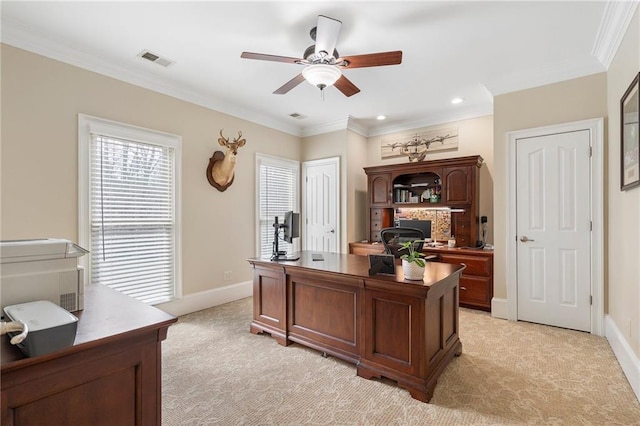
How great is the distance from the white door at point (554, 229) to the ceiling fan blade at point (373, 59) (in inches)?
85.2

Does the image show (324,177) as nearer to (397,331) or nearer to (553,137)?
(553,137)

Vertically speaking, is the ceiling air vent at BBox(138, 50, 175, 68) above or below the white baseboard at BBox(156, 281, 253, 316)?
above

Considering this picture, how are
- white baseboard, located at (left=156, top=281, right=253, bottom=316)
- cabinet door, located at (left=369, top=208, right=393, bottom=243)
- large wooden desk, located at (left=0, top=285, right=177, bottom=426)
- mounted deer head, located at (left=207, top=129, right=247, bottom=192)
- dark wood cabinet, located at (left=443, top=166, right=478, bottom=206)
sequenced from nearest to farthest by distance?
large wooden desk, located at (left=0, top=285, right=177, bottom=426) < white baseboard, located at (left=156, top=281, right=253, bottom=316) < mounted deer head, located at (left=207, top=129, right=247, bottom=192) < dark wood cabinet, located at (left=443, top=166, right=478, bottom=206) < cabinet door, located at (left=369, top=208, right=393, bottom=243)

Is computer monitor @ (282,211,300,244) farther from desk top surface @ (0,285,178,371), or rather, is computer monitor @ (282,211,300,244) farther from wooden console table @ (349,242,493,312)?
wooden console table @ (349,242,493,312)

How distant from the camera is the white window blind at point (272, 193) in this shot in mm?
4934

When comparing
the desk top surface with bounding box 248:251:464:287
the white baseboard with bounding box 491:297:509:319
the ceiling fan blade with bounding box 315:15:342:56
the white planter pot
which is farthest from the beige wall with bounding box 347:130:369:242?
the white planter pot

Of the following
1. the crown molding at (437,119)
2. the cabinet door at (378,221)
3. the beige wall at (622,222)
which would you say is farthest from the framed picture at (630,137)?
the cabinet door at (378,221)

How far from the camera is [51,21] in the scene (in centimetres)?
256

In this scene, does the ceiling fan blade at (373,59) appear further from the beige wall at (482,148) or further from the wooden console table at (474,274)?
the beige wall at (482,148)

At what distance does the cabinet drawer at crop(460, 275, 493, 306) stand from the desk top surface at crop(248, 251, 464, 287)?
1.45 meters

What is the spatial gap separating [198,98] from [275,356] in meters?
3.27

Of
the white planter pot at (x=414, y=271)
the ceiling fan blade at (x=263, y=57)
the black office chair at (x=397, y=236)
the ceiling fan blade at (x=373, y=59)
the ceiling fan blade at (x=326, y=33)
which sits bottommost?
the white planter pot at (x=414, y=271)

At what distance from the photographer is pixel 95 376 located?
119 cm

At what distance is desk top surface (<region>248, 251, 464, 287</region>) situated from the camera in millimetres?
2275
